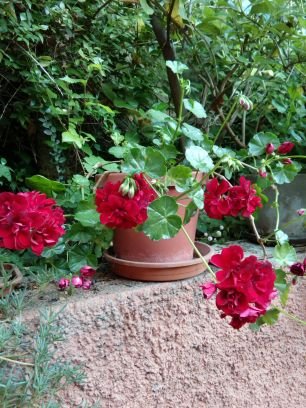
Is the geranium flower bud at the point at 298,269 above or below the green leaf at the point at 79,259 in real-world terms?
above

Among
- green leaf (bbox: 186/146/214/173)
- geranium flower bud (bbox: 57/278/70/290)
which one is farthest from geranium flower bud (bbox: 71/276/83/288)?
green leaf (bbox: 186/146/214/173)

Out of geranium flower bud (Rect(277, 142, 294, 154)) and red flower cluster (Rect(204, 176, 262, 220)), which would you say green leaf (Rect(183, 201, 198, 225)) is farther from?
geranium flower bud (Rect(277, 142, 294, 154))

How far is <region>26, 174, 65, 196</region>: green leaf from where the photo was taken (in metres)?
0.94

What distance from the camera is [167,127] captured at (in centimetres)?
101

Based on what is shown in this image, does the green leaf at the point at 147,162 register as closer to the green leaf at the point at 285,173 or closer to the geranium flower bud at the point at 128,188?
the geranium flower bud at the point at 128,188

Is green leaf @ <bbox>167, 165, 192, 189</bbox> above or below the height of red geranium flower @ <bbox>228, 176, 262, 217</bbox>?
above

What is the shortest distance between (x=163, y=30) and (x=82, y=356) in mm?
965

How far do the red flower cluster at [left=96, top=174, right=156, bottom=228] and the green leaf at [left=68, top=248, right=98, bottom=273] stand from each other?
6.7 inches

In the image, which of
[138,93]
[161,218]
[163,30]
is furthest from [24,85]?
[161,218]

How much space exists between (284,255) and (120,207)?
0.40 m

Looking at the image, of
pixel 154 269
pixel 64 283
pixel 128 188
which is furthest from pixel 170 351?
pixel 128 188

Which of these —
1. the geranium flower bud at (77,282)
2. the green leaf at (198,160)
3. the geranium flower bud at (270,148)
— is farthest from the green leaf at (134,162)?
the geranium flower bud at (270,148)

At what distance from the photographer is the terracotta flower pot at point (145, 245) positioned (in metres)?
0.93

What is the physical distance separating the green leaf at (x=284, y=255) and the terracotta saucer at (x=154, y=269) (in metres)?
0.17
